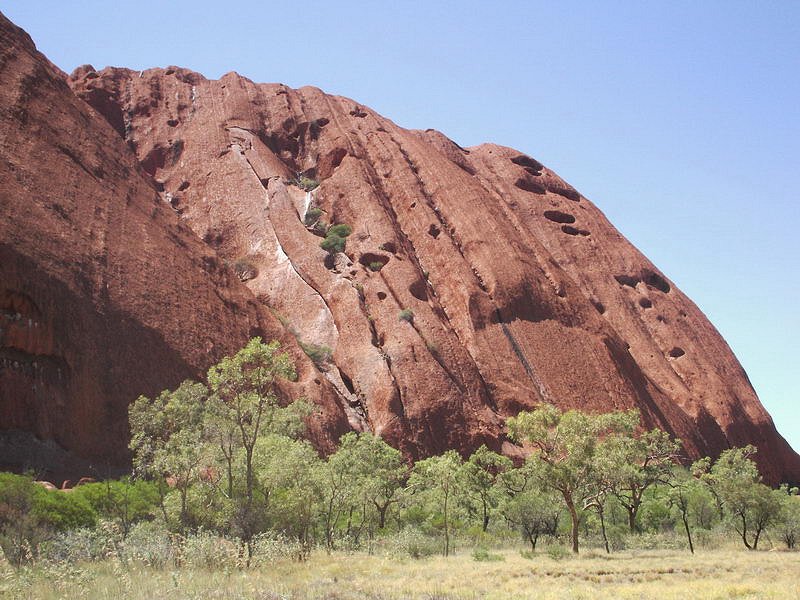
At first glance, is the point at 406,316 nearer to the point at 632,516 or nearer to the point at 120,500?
the point at 632,516

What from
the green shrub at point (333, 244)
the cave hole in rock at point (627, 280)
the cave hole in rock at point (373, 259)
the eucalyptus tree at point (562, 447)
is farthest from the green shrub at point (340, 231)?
Answer: the eucalyptus tree at point (562, 447)

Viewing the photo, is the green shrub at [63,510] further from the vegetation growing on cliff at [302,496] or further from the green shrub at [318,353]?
the green shrub at [318,353]

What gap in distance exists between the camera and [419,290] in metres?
51.8

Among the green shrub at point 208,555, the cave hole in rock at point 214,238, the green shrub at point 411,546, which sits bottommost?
the green shrub at point 411,546

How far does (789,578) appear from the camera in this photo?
59.7ft

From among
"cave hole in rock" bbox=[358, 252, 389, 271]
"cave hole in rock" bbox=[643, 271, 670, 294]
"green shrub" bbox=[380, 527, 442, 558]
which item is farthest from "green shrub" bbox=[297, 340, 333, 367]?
"cave hole in rock" bbox=[643, 271, 670, 294]

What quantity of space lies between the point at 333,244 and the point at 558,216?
31.4 metres

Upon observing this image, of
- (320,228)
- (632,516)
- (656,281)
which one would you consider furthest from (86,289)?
(656,281)

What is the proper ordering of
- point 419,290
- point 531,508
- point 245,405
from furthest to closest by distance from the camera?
point 419,290
point 531,508
point 245,405

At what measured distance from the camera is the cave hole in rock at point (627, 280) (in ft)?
227

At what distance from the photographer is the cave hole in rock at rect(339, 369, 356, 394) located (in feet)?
146

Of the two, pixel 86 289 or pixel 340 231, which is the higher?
pixel 340 231

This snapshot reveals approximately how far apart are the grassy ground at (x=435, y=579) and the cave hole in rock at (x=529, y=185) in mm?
56978

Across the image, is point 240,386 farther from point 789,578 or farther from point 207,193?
point 207,193
